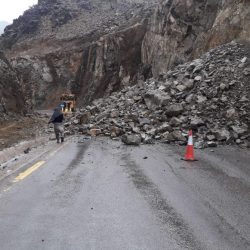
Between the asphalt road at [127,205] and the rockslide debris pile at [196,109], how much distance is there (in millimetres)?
3739

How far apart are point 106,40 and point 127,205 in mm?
51178

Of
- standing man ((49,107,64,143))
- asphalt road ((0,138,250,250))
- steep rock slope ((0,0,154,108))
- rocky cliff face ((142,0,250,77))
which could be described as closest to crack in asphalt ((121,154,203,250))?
asphalt road ((0,138,250,250))

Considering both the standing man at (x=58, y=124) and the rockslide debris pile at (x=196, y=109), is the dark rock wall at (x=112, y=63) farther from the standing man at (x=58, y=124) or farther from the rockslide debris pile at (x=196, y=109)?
the standing man at (x=58, y=124)

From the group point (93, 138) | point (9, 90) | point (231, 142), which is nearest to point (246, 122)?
point (231, 142)

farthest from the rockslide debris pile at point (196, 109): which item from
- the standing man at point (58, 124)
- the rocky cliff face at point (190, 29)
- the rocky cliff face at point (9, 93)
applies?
the rocky cliff face at point (9, 93)

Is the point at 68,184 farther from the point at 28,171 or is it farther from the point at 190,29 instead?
the point at 190,29

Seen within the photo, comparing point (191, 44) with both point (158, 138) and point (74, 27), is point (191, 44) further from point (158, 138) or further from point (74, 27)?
point (74, 27)

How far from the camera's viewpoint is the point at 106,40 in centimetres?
5666

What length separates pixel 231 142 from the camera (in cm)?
1454

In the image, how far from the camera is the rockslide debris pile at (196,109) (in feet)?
50.6

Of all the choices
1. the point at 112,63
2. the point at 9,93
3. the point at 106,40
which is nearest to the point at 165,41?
the point at 9,93

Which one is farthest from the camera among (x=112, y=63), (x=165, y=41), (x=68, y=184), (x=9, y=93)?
(x=112, y=63)

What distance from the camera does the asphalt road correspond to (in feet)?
16.6

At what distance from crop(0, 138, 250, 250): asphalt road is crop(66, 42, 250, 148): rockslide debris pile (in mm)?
3739
